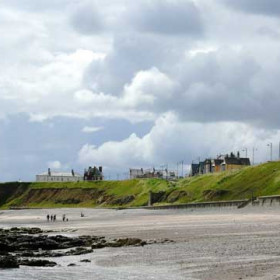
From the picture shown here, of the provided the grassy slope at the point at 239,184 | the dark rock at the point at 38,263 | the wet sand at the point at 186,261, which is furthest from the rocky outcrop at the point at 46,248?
the grassy slope at the point at 239,184

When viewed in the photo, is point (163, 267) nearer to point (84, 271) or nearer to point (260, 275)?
point (84, 271)

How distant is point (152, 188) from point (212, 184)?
110 ft

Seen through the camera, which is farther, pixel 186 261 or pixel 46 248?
pixel 46 248

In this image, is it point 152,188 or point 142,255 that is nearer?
point 142,255

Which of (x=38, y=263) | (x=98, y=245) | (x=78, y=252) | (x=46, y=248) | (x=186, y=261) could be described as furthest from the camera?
(x=46, y=248)

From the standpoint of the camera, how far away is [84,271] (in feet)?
114

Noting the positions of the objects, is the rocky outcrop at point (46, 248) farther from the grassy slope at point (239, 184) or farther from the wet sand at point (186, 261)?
the grassy slope at point (239, 184)

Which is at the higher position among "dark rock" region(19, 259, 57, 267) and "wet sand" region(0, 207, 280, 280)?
"wet sand" region(0, 207, 280, 280)

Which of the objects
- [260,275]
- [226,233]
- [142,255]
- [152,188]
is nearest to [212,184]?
[152,188]

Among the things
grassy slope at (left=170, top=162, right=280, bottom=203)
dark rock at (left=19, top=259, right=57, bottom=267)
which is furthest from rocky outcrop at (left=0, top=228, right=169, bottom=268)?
grassy slope at (left=170, top=162, right=280, bottom=203)

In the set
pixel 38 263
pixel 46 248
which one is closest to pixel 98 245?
pixel 46 248

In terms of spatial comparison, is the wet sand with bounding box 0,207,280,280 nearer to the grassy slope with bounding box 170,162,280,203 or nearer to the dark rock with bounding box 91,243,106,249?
the dark rock with bounding box 91,243,106,249

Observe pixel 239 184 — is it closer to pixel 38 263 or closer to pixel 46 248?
pixel 46 248

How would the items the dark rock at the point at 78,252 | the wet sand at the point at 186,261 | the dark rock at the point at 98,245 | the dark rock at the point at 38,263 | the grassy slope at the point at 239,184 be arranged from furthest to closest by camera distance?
the grassy slope at the point at 239,184, the dark rock at the point at 98,245, the dark rock at the point at 78,252, the dark rock at the point at 38,263, the wet sand at the point at 186,261
